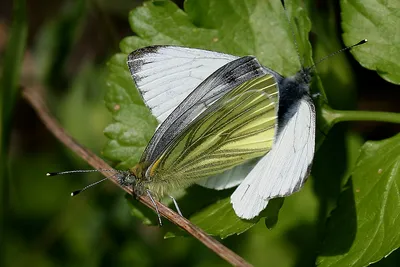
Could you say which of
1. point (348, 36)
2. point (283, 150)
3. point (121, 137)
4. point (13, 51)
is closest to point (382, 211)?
point (283, 150)

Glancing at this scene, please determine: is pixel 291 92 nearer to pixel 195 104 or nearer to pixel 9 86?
pixel 195 104

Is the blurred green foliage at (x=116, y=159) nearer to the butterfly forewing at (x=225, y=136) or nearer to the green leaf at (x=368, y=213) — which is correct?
the green leaf at (x=368, y=213)

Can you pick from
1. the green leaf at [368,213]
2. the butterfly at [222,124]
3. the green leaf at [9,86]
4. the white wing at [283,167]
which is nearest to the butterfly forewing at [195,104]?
the butterfly at [222,124]

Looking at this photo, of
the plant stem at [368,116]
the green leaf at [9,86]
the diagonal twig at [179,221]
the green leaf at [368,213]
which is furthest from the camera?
the green leaf at [9,86]

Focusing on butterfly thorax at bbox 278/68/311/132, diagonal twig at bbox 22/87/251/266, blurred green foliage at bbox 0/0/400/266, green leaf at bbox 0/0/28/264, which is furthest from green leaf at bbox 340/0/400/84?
green leaf at bbox 0/0/28/264

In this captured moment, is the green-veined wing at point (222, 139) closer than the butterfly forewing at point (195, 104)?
Yes

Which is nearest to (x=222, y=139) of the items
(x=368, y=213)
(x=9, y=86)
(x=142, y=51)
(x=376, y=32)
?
(x=142, y=51)
